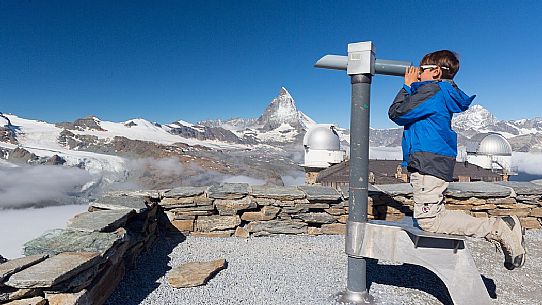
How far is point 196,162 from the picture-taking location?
446 feet

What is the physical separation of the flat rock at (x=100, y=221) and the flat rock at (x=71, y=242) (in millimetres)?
160

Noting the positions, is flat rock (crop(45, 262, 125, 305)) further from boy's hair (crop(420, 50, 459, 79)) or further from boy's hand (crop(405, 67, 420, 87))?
boy's hair (crop(420, 50, 459, 79))

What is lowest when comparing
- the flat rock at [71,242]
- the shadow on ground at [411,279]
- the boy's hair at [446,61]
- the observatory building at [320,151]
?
the shadow on ground at [411,279]

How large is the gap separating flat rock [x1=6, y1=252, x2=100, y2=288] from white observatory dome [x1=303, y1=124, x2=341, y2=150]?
25784 mm

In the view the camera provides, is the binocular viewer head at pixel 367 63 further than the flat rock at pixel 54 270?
Yes

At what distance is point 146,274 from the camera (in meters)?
4.47

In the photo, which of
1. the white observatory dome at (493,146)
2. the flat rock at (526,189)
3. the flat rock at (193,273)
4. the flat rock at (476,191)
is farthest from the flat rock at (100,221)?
the white observatory dome at (493,146)

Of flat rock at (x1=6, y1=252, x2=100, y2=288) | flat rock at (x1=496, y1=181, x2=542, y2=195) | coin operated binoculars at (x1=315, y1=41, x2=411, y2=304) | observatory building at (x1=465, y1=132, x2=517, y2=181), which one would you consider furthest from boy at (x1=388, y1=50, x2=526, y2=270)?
observatory building at (x1=465, y1=132, x2=517, y2=181)

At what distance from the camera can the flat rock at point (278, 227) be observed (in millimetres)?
6125

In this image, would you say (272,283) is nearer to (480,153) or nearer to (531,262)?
(531,262)

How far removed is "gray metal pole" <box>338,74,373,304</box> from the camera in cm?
371

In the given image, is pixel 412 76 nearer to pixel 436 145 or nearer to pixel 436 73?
pixel 436 73

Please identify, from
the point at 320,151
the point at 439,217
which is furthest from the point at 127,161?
the point at 439,217

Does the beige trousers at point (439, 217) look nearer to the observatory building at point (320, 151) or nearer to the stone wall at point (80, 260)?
the stone wall at point (80, 260)
